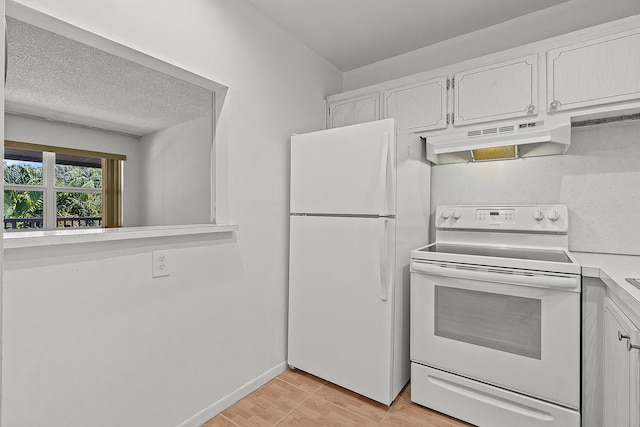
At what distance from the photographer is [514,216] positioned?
2148 millimetres

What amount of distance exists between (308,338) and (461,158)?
1.65 meters

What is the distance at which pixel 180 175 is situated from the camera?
213 centimetres

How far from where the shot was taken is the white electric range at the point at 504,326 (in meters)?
1.57

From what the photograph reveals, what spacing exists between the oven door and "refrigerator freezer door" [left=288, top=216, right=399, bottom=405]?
212 mm

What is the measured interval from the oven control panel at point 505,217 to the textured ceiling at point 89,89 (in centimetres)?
177

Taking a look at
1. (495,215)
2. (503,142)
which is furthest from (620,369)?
(503,142)

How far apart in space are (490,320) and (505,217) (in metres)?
0.75

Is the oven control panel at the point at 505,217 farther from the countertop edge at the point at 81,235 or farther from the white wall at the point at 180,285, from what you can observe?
the countertop edge at the point at 81,235

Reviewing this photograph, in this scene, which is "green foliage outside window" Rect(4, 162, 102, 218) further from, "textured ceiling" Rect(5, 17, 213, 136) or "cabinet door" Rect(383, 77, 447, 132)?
"cabinet door" Rect(383, 77, 447, 132)

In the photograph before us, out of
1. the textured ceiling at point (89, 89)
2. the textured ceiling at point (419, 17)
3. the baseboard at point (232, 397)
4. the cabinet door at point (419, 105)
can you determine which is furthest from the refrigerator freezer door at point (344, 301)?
the textured ceiling at point (419, 17)

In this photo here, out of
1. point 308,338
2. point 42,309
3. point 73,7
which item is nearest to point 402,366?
point 308,338

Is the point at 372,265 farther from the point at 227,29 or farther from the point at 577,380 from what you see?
the point at 227,29

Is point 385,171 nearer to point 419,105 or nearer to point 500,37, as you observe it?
point 419,105

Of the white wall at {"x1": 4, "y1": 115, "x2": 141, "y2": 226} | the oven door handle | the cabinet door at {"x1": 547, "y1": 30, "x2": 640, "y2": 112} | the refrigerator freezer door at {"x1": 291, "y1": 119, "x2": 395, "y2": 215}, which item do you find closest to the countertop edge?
the white wall at {"x1": 4, "y1": 115, "x2": 141, "y2": 226}
